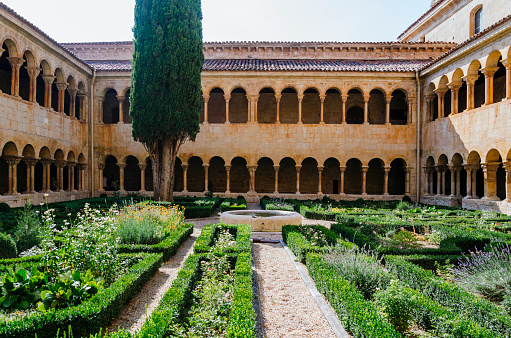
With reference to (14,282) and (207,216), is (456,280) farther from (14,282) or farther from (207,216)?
(207,216)

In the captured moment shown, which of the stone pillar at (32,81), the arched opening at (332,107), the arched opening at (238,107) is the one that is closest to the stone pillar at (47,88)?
the stone pillar at (32,81)

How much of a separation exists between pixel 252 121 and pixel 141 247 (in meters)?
13.2

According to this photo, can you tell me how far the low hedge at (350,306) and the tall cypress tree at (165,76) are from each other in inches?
393

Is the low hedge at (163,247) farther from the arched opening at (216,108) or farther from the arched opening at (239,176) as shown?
the arched opening at (216,108)

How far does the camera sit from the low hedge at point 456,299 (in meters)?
3.69

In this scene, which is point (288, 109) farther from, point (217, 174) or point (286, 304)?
point (286, 304)

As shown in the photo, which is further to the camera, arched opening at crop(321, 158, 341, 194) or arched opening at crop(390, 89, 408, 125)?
arched opening at crop(321, 158, 341, 194)

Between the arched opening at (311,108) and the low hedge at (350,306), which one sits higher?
the arched opening at (311,108)

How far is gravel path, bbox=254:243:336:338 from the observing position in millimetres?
4180

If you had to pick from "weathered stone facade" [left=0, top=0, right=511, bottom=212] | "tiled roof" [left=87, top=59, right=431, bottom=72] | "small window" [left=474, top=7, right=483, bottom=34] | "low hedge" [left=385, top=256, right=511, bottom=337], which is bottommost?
"low hedge" [left=385, top=256, right=511, bottom=337]

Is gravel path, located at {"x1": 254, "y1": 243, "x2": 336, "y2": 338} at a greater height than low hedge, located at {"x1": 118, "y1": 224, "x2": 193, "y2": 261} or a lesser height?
lesser

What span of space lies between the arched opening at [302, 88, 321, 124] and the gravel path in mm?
15936

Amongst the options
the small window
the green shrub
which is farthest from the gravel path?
the small window

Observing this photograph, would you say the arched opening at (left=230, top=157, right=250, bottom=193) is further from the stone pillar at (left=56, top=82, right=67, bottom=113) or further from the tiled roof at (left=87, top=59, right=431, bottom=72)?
the stone pillar at (left=56, top=82, right=67, bottom=113)
